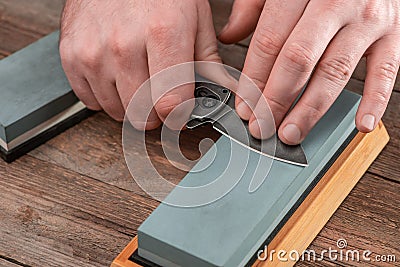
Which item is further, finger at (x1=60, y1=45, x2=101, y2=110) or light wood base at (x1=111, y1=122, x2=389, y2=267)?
finger at (x1=60, y1=45, x2=101, y2=110)

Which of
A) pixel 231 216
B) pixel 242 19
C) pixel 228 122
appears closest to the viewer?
pixel 231 216

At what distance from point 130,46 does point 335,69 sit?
0.27 metres

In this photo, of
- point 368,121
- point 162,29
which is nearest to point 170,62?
point 162,29

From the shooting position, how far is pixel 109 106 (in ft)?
3.33

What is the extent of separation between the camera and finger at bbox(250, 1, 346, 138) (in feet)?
2.71

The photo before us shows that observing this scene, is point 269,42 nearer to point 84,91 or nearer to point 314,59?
point 314,59

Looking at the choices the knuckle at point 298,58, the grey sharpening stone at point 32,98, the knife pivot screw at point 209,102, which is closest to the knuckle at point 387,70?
the knuckle at point 298,58

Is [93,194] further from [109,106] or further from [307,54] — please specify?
[307,54]

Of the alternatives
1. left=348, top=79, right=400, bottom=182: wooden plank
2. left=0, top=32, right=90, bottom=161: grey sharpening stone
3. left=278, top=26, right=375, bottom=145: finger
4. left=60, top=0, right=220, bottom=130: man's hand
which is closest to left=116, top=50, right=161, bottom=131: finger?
left=60, top=0, right=220, bottom=130: man's hand

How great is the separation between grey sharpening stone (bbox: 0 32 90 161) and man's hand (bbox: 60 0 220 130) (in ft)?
0.12

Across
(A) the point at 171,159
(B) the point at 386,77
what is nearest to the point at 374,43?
(B) the point at 386,77

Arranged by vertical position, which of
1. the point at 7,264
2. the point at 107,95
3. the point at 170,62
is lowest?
the point at 7,264

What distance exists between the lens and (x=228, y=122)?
88 centimetres

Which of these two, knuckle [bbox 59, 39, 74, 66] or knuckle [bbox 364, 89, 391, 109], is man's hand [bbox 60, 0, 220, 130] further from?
knuckle [bbox 364, 89, 391, 109]
